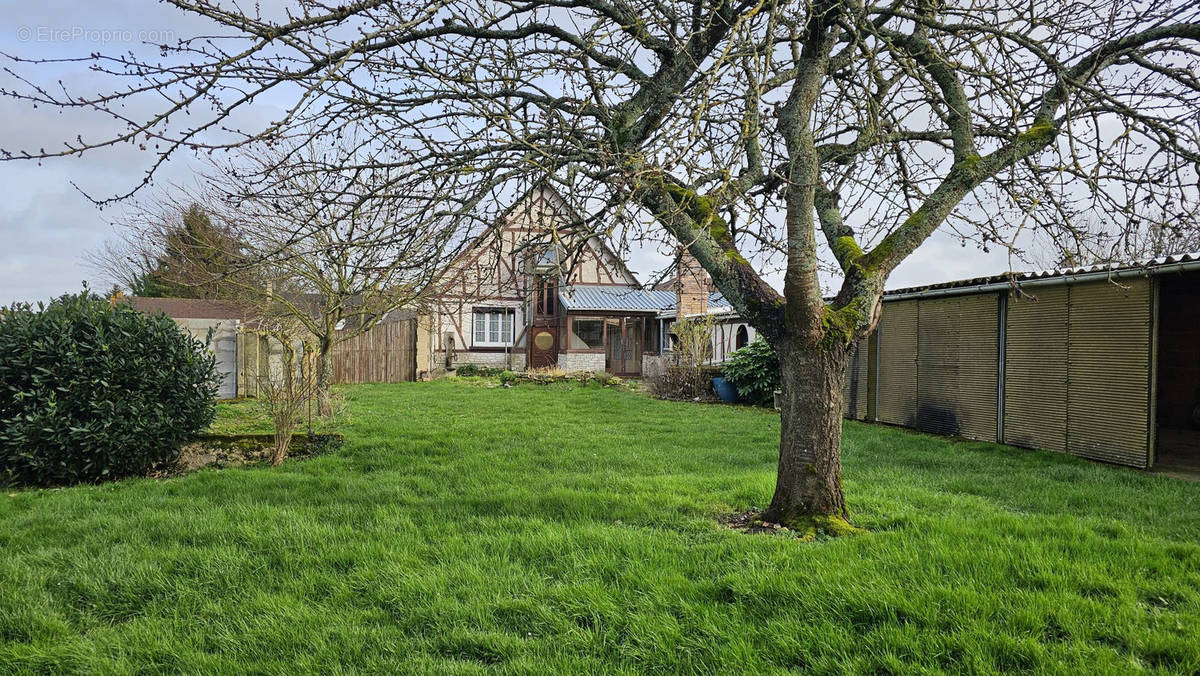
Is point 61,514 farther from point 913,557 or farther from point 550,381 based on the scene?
point 550,381

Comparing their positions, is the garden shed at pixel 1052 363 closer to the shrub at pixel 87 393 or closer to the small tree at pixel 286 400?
the small tree at pixel 286 400

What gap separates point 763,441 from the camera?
27.7 ft

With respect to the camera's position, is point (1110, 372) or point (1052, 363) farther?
point (1052, 363)

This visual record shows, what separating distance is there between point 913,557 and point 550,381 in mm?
15374

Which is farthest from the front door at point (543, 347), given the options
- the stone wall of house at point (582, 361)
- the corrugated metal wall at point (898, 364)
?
the corrugated metal wall at point (898, 364)

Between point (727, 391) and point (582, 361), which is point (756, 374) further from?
point (582, 361)

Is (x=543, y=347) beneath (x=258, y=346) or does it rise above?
beneath

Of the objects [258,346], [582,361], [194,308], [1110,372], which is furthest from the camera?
[582,361]

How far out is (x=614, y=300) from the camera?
2388 centimetres

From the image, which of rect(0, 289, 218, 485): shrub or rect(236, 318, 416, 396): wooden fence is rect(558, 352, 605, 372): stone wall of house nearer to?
rect(236, 318, 416, 396): wooden fence

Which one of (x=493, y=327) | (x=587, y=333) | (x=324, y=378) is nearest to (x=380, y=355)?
(x=493, y=327)

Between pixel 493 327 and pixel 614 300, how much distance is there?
4.90 metres

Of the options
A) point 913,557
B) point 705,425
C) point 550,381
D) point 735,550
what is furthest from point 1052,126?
point 550,381

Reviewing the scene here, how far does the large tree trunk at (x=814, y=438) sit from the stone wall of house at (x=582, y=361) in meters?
19.0
